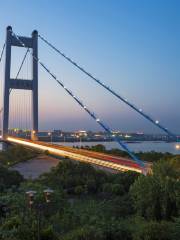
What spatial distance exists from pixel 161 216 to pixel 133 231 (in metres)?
4.33

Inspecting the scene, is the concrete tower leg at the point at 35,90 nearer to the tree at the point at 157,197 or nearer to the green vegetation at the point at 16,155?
the green vegetation at the point at 16,155

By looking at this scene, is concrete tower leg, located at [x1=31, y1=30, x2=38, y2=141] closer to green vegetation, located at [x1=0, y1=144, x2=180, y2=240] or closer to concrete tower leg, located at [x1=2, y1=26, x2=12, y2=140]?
concrete tower leg, located at [x1=2, y1=26, x2=12, y2=140]

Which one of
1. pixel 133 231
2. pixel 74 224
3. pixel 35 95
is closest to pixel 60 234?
pixel 74 224

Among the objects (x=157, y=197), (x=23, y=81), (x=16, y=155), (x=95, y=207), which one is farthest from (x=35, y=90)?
(x=157, y=197)

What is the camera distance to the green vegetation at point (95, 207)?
1198 centimetres

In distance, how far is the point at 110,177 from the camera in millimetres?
24391

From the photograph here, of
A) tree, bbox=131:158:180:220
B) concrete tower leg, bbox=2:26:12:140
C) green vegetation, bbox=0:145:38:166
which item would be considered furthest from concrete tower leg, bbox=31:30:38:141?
tree, bbox=131:158:180:220

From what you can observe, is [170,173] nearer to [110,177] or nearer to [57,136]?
[110,177]

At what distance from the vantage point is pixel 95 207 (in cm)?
1672

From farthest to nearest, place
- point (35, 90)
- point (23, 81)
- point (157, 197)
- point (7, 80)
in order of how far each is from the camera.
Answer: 1. point (23, 81)
2. point (7, 80)
3. point (35, 90)
4. point (157, 197)

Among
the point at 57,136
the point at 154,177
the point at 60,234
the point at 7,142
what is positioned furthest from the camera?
the point at 57,136

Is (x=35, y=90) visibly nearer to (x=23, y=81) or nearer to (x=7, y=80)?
(x=23, y=81)

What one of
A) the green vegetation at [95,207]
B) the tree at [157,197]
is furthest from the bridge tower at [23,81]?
the tree at [157,197]

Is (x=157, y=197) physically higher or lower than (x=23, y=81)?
lower
